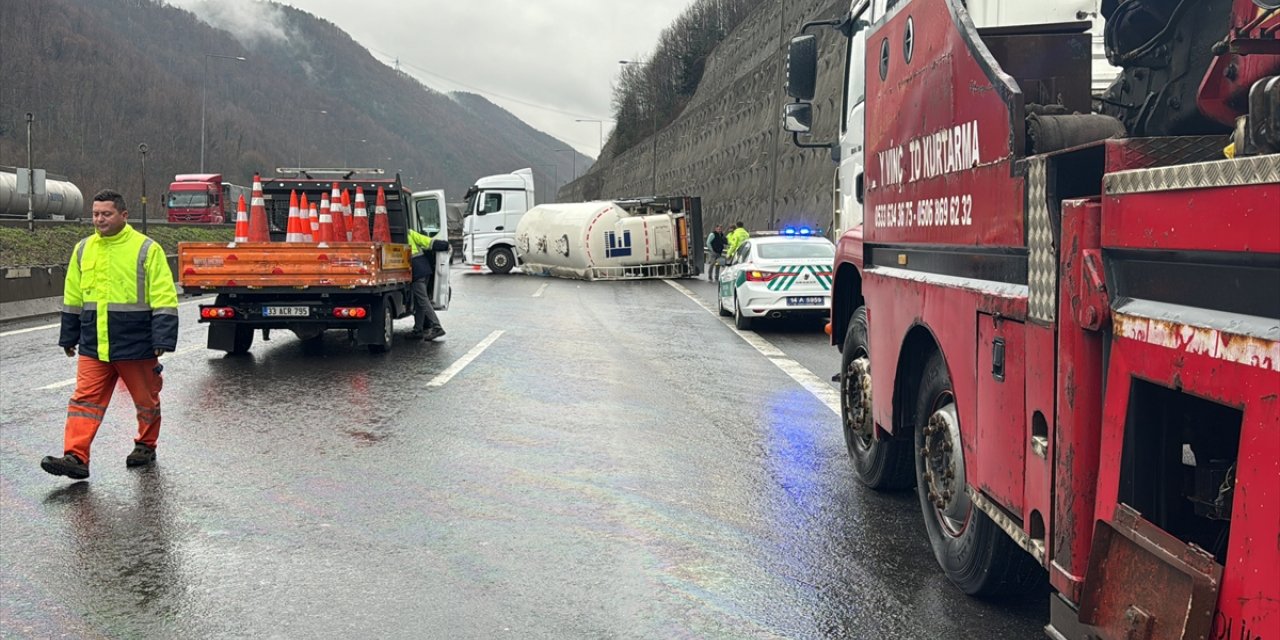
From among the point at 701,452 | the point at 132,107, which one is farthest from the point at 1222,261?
the point at 132,107

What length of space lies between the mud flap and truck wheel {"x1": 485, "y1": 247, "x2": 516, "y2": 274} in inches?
1505

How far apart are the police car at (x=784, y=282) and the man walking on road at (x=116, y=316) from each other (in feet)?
37.4

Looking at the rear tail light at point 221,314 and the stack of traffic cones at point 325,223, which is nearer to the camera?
the rear tail light at point 221,314

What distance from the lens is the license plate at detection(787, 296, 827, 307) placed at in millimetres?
17703

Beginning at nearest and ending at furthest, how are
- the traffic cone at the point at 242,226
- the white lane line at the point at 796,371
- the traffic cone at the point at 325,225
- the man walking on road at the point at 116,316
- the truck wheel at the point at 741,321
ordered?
the man walking on road at the point at 116,316 < the white lane line at the point at 796,371 < the traffic cone at the point at 242,226 < the traffic cone at the point at 325,225 < the truck wheel at the point at 741,321

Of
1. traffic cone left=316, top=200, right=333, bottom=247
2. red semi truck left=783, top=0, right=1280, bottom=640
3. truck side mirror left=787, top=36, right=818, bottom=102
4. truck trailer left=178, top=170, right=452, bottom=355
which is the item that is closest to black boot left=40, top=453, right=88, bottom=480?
red semi truck left=783, top=0, right=1280, bottom=640

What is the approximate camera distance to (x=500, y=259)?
41.1m

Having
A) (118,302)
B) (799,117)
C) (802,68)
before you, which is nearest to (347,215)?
(118,302)

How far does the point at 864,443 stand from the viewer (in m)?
6.85

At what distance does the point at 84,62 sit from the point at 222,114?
34098 millimetres

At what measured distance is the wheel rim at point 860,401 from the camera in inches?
261

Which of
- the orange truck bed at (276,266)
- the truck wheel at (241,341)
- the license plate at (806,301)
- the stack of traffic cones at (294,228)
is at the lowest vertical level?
the truck wheel at (241,341)

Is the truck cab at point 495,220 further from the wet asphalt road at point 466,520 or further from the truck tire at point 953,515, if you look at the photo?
the truck tire at point 953,515

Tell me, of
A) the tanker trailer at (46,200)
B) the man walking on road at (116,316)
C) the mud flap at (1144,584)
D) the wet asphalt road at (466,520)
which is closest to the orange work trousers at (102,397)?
the man walking on road at (116,316)
